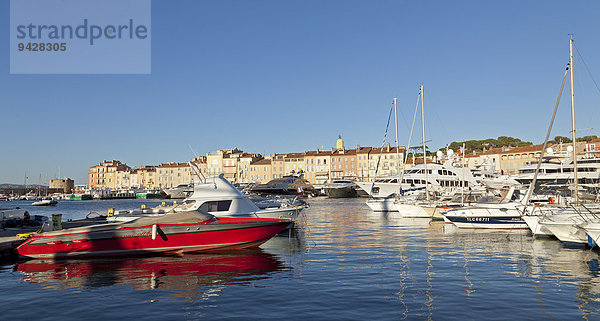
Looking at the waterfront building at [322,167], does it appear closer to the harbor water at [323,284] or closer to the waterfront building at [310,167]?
the waterfront building at [310,167]

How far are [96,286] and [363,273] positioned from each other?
7.90 m

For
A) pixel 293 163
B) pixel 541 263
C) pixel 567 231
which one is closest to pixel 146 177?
pixel 293 163

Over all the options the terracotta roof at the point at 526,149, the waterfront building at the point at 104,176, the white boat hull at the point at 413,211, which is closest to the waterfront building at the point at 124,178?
the waterfront building at the point at 104,176

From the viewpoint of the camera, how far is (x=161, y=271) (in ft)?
52.6

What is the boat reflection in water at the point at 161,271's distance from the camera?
14227 millimetres

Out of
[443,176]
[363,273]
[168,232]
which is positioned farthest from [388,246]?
[443,176]

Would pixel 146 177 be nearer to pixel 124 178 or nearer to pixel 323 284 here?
pixel 124 178

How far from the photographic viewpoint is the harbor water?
36.1 ft

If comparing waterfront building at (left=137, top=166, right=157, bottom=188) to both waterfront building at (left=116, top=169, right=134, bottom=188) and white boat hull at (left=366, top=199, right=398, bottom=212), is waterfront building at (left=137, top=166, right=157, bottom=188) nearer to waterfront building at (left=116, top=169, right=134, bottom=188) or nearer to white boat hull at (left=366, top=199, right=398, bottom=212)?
waterfront building at (left=116, top=169, right=134, bottom=188)

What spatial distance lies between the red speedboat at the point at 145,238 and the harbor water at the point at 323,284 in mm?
438

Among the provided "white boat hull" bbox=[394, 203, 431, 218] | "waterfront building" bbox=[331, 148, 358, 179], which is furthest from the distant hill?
"white boat hull" bbox=[394, 203, 431, 218]

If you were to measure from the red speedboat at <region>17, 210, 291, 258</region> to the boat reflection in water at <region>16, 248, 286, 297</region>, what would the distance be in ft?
1.19

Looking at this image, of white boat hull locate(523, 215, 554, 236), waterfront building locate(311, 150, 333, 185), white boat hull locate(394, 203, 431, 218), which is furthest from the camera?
waterfront building locate(311, 150, 333, 185)

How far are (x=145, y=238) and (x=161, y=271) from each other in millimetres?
2993
